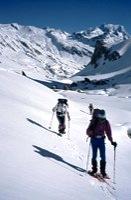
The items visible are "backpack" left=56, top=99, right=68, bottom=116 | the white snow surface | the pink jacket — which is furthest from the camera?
"backpack" left=56, top=99, right=68, bottom=116

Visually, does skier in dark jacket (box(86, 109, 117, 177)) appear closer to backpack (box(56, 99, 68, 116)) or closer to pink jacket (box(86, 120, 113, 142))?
pink jacket (box(86, 120, 113, 142))

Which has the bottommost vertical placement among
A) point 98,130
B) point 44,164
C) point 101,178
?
point 44,164

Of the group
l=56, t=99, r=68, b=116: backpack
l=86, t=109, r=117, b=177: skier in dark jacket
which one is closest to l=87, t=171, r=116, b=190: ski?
l=86, t=109, r=117, b=177: skier in dark jacket

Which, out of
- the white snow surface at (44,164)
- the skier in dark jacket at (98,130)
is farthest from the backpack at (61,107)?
the skier in dark jacket at (98,130)

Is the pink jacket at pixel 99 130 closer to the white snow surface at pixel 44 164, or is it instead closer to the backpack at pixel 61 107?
the white snow surface at pixel 44 164

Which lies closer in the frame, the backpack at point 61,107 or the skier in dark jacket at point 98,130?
the skier in dark jacket at point 98,130

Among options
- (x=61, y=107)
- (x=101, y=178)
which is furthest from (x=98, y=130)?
(x=61, y=107)

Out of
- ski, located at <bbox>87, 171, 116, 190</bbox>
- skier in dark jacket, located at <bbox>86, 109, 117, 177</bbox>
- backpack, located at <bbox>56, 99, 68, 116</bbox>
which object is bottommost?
A: ski, located at <bbox>87, 171, 116, 190</bbox>

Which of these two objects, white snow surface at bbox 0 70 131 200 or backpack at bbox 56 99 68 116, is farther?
backpack at bbox 56 99 68 116

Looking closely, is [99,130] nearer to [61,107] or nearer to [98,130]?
[98,130]

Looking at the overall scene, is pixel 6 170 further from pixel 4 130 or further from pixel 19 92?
pixel 19 92

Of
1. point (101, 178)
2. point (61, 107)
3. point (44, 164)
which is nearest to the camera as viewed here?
point (44, 164)

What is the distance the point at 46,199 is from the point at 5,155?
319 cm

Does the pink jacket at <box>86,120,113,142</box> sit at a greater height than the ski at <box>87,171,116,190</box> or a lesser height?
greater
